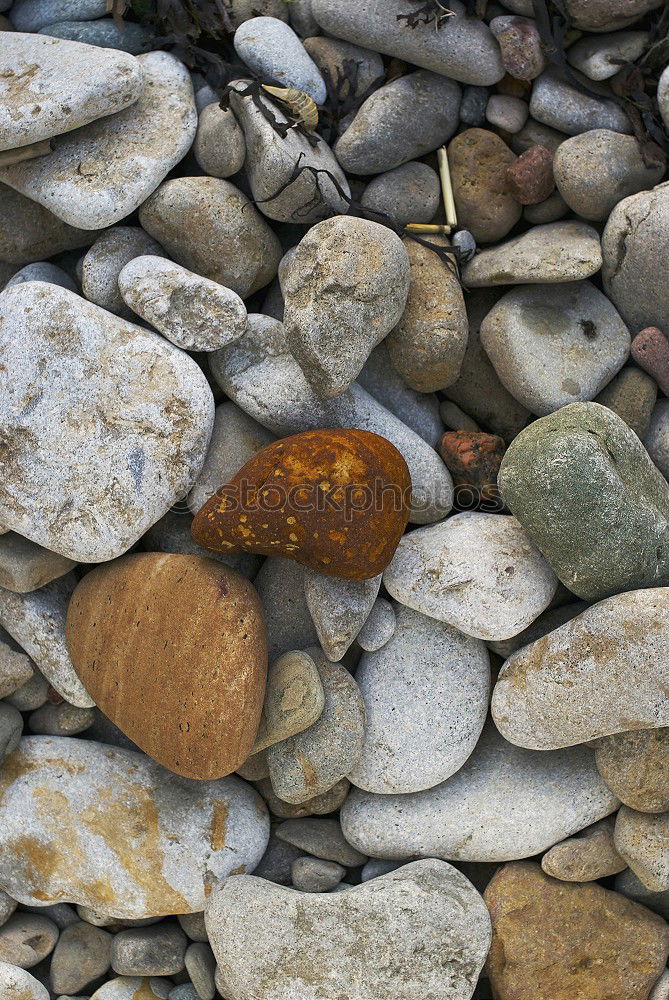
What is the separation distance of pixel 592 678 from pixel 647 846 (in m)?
0.65

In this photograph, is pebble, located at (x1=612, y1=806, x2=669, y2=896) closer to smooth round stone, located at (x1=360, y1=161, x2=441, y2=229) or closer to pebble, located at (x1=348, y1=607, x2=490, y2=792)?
pebble, located at (x1=348, y1=607, x2=490, y2=792)

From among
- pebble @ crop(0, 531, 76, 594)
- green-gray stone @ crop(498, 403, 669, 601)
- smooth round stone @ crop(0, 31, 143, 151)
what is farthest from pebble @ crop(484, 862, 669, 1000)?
smooth round stone @ crop(0, 31, 143, 151)

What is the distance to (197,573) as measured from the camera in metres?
2.87

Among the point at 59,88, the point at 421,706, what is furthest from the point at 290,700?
the point at 59,88

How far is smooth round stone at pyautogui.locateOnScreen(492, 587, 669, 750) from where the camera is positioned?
9.04ft

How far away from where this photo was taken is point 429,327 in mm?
2939

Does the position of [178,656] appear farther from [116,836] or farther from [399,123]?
[399,123]

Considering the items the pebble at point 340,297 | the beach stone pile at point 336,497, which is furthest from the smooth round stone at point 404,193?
the pebble at point 340,297

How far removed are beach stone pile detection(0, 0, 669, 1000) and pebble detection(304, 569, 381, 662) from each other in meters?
0.02

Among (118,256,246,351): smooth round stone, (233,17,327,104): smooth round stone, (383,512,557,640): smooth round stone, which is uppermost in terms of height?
(233,17,327,104): smooth round stone

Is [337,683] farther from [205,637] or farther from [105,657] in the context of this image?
[105,657]

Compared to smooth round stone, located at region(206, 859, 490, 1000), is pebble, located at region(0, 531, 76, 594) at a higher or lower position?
higher

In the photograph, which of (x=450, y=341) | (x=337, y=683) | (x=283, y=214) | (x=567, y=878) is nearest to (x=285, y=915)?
(x=337, y=683)

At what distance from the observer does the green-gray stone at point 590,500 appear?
2.71 meters
